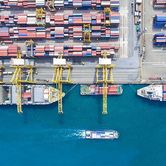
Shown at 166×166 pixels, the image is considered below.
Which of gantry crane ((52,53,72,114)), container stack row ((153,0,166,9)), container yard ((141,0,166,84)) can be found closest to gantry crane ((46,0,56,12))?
gantry crane ((52,53,72,114))

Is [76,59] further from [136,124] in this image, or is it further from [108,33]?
[136,124]

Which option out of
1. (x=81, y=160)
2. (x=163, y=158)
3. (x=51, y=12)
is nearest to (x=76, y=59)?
(x=51, y=12)

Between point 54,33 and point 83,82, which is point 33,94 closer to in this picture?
point 83,82

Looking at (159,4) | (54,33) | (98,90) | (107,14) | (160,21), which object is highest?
(159,4)

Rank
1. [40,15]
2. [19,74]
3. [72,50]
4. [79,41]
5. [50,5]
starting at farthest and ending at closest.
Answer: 1. [79,41]
2. [19,74]
3. [72,50]
4. [50,5]
5. [40,15]

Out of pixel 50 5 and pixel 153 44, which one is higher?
pixel 50 5

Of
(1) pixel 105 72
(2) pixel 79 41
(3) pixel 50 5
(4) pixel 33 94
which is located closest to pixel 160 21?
(1) pixel 105 72

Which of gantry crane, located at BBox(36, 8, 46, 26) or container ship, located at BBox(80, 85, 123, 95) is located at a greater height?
gantry crane, located at BBox(36, 8, 46, 26)

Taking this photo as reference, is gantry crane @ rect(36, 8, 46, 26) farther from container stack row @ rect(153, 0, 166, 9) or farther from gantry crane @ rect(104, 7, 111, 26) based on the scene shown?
container stack row @ rect(153, 0, 166, 9)

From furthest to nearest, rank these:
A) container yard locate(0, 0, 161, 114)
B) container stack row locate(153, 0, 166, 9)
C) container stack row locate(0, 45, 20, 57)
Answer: container stack row locate(0, 45, 20, 57) → container yard locate(0, 0, 161, 114) → container stack row locate(153, 0, 166, 9)
